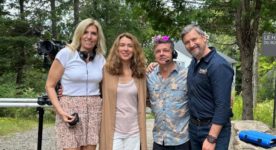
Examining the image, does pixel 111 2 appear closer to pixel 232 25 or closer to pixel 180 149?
pixel 232 25

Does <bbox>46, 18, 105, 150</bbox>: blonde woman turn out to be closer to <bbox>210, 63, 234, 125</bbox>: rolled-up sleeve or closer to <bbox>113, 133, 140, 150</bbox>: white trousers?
<bbox>113, 133, 140, 150</bbox>: white trousers

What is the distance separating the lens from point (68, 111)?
359 cm

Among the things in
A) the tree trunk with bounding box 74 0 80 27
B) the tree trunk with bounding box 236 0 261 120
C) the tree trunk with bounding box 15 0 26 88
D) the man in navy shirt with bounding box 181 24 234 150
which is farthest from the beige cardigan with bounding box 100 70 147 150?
the tree trunk with bounding box 15 0 26 88

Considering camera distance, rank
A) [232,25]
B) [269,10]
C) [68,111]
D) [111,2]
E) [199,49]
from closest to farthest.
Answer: [199,49] → [68,111] → [269,10] → [232,25] → [111,2]

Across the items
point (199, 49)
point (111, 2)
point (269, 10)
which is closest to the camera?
point (199, 49)

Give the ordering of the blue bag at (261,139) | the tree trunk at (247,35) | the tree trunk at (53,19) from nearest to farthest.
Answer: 1. the blue bag at (261,139)
2. the tree trunk at (247,35)
3. the tree trunk at (53,19)

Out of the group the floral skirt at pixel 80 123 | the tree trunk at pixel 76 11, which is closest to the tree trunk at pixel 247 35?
the floral skirt at pixel 80 123

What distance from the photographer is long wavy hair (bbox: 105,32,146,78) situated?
364 cm

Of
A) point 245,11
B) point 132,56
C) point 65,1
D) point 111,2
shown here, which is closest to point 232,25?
point 245,11

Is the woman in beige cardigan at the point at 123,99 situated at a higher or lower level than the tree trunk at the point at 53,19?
lower

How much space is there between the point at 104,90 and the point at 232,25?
5.81 m

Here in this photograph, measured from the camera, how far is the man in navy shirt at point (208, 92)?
10.3ft

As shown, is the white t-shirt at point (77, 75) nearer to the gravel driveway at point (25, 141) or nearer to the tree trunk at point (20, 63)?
the gravel driveway at point (25, 141)

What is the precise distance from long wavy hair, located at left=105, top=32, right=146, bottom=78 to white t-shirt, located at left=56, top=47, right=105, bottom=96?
13cm
